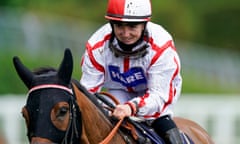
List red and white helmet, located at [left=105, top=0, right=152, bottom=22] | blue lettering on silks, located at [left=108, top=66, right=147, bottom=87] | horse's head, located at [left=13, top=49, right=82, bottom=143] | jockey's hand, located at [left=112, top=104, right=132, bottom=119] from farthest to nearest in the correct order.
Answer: blue lettering on silks, located at [left=108, top=66, right=147, bottom=87]
red and white helmet, located at [left=105, top=0, right=152, bottom=22]
jockey's hand, located at [left=112, top=104, right=132, bottom=119]
horse's head, located at [left=13, top=49, right=82, bottom=143]

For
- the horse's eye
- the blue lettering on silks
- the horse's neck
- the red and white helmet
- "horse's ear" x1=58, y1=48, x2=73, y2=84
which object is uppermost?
the red and white helmet

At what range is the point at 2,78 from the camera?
82.4ft

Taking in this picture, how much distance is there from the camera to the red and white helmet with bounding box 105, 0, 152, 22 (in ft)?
Answer: 31.1

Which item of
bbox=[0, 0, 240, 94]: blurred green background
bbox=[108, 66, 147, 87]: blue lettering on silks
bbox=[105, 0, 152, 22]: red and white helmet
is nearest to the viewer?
bbox=[105, 0, 152, 22]: red and white helmet

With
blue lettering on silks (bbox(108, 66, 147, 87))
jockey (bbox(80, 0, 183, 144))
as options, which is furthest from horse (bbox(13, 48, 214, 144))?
blue lettering on silks (bbox(108, 66, 147, 87))

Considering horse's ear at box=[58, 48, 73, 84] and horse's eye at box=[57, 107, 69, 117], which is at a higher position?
horse's ear at box=[58, 48, 73, 84]

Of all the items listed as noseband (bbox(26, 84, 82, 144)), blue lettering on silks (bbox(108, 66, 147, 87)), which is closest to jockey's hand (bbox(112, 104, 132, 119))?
blue lettering on silks (bbox(108, 66, 147, 87))

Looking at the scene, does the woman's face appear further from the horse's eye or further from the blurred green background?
the blurred green background

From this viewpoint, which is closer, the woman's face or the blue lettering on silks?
the woman's face

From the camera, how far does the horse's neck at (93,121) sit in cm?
888

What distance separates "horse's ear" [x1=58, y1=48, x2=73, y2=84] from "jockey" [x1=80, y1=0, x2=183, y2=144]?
37.8 inches

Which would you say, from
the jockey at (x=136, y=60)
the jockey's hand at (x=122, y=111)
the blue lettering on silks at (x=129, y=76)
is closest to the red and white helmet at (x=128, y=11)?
the jockey at (x=136, y=60)

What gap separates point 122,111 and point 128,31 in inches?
28.6

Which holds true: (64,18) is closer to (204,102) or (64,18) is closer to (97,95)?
(204,102)
